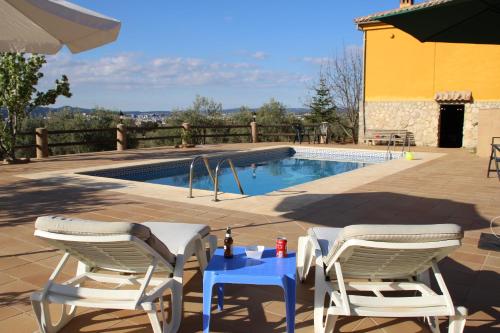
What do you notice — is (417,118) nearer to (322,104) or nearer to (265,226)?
(322,104)

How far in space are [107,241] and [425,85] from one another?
16.6 metres

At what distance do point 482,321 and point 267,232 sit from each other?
239cm

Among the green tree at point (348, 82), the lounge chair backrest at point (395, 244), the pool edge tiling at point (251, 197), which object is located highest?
the green tree at point (348, 82)

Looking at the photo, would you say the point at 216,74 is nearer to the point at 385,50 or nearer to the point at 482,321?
the point at 385,50

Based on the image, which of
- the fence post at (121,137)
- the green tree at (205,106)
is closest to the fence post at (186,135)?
the fence post at (121,137)

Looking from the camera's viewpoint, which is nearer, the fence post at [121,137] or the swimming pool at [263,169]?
the swimming pool at [263,169]

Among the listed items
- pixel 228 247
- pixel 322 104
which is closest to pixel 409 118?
pixel 322 104

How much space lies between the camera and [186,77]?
2953 centimetres

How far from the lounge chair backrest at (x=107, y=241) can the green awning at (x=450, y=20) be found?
8.39ft

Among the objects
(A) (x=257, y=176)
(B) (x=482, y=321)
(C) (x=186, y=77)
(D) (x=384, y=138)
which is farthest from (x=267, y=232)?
(C) (x=186, y=77)

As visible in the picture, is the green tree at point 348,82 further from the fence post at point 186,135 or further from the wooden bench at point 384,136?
the fence post at point 186,135

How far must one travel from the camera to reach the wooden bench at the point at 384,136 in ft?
54.4

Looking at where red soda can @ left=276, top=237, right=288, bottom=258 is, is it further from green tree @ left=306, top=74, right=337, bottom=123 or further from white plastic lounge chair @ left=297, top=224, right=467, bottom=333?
green tree @ left=306, top=74, right=337, bottom=123

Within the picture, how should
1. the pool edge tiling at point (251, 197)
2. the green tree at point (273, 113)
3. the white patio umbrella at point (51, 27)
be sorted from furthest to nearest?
the green tree at point (273, 113) < the pool edge tiling at point (251, 197) < the white patio umbrella at point (51, 27)
